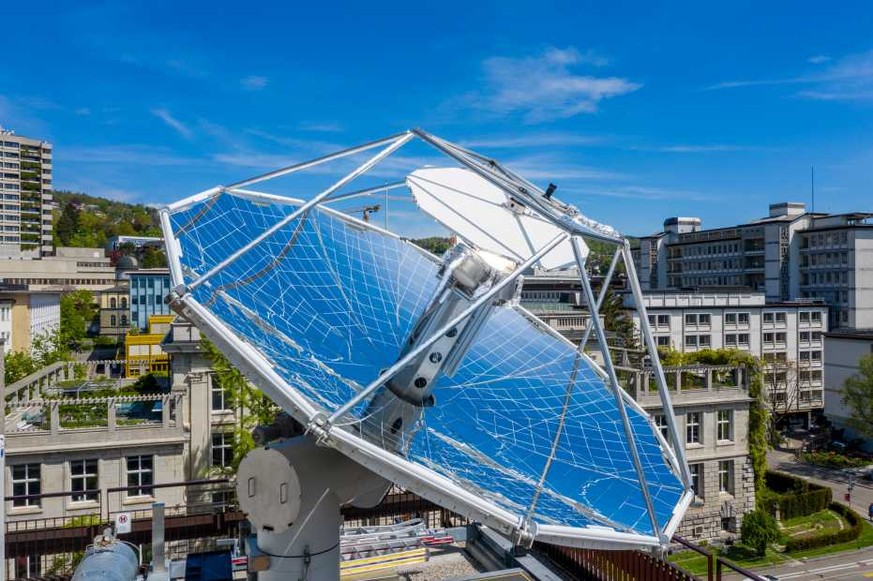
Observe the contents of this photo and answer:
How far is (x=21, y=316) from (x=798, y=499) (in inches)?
2707

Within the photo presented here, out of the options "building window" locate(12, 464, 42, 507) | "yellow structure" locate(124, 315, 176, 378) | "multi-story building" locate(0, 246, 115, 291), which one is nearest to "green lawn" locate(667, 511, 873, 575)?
"building window" locate(12, 464, 42, 507)

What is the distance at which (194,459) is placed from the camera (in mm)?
32938

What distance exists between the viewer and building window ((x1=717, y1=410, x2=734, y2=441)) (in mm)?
43562

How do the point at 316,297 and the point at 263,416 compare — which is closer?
the point at 316,297

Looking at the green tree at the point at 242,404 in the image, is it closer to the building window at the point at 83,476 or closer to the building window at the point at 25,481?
the building window at the point at 83,476

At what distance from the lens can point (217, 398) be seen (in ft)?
113

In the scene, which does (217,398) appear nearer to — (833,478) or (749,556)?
(749,556)

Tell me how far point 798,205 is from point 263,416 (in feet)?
299

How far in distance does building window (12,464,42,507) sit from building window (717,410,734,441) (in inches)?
1396

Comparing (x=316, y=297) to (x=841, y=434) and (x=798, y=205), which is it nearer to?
(x=841, y=434)

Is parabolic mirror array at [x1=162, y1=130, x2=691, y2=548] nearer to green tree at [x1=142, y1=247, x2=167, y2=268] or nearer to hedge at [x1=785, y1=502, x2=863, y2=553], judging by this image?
hedge at [x1=785, y1=502, x2=863, y2=553]

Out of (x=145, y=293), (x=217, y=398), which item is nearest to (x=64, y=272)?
(x=145, y=293)

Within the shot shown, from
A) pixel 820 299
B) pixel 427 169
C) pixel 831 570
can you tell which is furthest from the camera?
pixel 820 299

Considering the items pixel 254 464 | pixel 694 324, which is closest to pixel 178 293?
pixel 254 464
